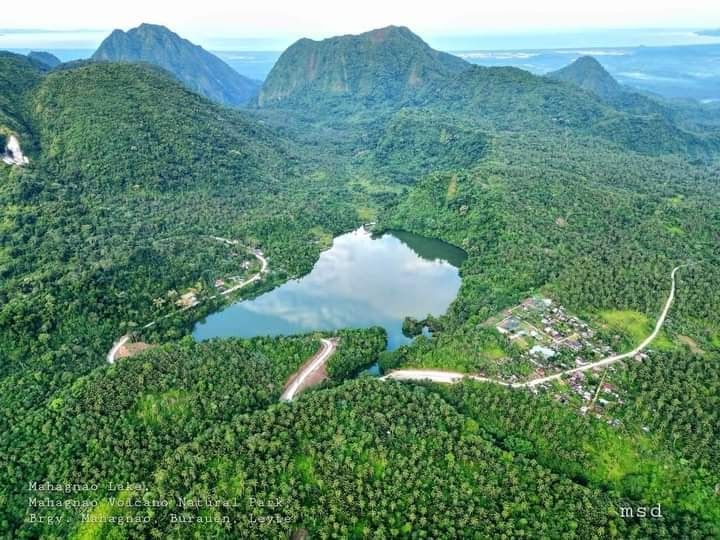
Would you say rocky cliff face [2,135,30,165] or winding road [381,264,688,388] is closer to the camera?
winding road [381,264,688,388]

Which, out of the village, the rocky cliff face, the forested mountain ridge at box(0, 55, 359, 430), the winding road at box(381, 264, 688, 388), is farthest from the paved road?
the rocky cliff face

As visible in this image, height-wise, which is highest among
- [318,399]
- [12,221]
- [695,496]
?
[12,221]

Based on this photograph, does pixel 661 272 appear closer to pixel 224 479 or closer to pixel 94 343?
pixel 224 479

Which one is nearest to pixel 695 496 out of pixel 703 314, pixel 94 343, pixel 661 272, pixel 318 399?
pixel 703 314

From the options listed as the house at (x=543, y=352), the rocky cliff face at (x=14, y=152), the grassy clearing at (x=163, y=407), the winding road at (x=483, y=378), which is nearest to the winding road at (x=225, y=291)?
the grassy clearing at (x=163, y=407)

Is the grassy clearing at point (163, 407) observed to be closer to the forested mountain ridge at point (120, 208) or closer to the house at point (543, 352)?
the forested mountain ridge at point (120, 208)

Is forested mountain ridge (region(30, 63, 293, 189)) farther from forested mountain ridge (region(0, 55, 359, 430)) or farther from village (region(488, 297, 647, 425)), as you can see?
village (region(488, 297, 647, 425))

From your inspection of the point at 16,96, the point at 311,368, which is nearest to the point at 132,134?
the point at 16,96

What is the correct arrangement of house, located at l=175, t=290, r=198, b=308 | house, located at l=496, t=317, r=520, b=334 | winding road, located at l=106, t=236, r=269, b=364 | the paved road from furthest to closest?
house, located at l=175, t=290, r=198, b=308, house, located at l=496, t=317, r=520, b=334, winding road, located at l=106, t=236, r=269, b=364, the paved road
